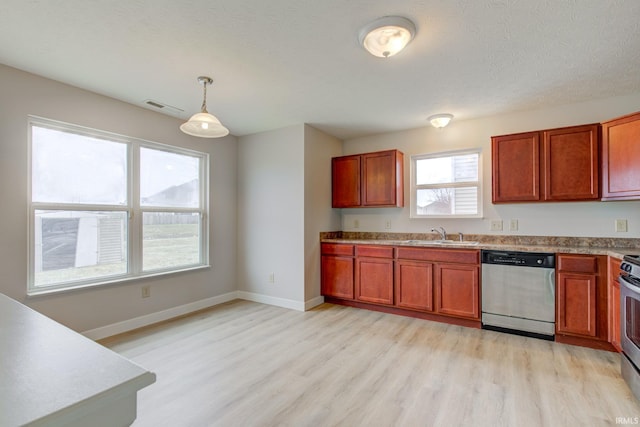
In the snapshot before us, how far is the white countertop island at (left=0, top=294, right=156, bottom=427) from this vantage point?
52 cm

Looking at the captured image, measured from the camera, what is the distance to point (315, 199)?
4.16 meters

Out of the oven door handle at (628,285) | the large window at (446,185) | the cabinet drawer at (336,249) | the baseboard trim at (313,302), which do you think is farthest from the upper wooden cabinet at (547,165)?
the baseboard trim at (313,302)

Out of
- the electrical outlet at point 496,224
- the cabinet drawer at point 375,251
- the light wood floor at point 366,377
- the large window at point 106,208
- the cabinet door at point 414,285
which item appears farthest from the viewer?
the cabinet drawer at point 375,251

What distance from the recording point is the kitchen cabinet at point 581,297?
2.68 m

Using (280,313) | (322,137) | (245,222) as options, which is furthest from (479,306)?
(245,222)

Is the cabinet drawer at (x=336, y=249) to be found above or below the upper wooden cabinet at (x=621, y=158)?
below

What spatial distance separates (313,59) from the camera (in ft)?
7.81

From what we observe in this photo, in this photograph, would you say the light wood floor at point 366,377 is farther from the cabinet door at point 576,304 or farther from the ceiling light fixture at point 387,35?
the ceiling light fixture at point 387,35

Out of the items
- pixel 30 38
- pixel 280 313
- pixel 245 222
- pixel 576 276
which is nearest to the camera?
pixel 30 38

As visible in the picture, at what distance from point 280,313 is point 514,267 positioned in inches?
106

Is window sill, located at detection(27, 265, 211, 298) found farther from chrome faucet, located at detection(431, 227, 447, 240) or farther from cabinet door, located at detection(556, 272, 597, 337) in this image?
cabinet door, located at detection(556, 272, 597, 337)

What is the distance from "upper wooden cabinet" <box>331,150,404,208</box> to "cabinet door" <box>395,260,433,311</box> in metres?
0.89

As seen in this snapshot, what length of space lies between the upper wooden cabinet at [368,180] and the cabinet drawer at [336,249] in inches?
24.8

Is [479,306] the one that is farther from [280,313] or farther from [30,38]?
[30,38]
